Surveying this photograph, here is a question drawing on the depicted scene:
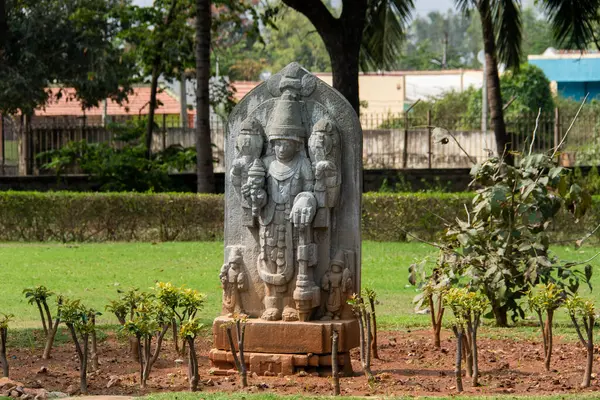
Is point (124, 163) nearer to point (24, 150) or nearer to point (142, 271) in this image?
point (24, 150)

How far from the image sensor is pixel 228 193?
29.9 ft

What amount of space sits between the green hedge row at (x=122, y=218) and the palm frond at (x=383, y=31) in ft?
13.1

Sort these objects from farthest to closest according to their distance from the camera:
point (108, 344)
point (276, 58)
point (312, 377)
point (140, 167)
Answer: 1. point (276, 58)
2. point (140, 167)
3. point (108, 344)
4. point (312, 377)

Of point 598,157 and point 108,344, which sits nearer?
point 108,344

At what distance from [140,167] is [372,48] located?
17.6 feet

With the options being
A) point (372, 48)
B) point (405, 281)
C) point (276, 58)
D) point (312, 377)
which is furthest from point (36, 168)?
point (276, 58)

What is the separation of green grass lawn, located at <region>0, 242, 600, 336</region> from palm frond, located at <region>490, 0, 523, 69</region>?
459 cm

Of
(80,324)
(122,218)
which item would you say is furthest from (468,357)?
(122,218)

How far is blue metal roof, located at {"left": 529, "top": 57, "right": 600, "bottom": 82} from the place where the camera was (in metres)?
53.2

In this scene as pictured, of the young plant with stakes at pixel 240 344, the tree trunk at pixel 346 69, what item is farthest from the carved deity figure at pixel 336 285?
the tree trunk at pixel 346 69

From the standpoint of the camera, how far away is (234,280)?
29.5 feet

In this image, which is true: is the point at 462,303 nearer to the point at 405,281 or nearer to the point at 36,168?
the point at 405,281

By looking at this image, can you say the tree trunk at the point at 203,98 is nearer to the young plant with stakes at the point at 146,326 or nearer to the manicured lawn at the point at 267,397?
the young plant with stakes at the point at 146,326

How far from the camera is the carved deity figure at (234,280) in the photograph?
8.99m
